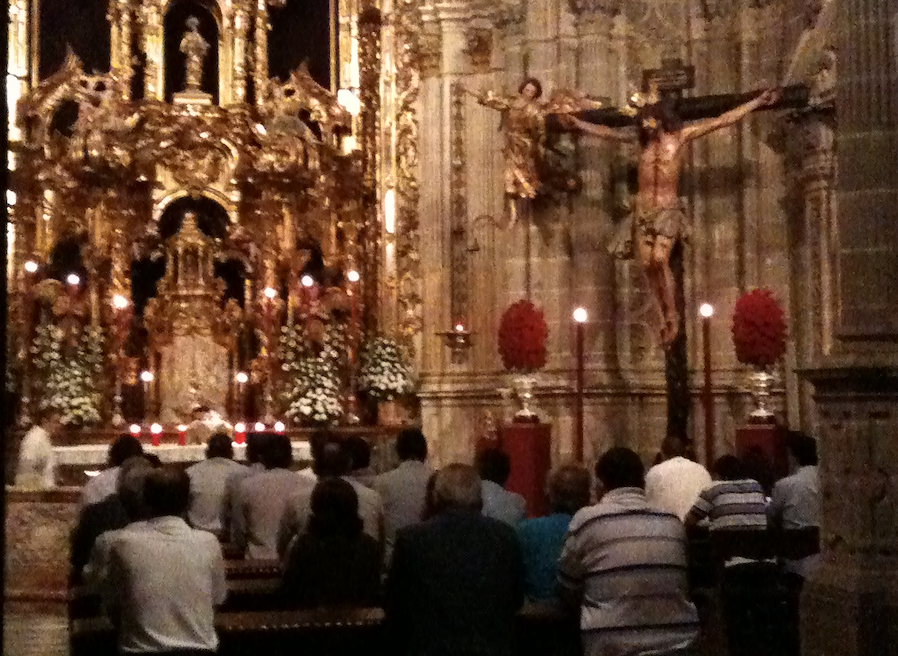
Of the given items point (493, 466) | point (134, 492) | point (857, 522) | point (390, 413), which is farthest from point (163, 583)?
point (390, 413)

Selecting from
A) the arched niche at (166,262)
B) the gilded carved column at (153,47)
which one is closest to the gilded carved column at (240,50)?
the gilded carved column at (153,47)

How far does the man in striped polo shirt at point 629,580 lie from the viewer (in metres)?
4.68

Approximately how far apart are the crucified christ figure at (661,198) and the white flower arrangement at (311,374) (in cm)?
447

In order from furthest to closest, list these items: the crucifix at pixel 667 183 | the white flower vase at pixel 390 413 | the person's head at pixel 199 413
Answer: the white flower vase at pixel 390 413
the person's head at pixel 199 413
the crucifix at pixel 667 183

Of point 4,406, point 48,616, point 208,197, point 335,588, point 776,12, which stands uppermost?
point 776,12

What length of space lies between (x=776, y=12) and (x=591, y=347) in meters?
4.23

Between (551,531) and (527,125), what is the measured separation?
8948 mm

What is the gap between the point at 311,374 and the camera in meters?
15.7

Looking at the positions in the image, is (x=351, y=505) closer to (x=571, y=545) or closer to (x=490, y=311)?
(x=571, y=545)

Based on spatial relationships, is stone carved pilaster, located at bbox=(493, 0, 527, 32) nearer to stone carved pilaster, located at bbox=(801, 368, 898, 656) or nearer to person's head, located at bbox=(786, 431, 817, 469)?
person's head, located at bbox=(786, 431, 817, 469)

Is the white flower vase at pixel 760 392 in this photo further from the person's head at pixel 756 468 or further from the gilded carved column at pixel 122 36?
the gilded carved column at pixel 122 36

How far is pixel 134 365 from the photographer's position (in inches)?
637

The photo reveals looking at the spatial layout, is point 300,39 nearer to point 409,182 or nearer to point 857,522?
point 409,182

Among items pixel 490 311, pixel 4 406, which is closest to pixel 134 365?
pixel 490 311
